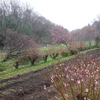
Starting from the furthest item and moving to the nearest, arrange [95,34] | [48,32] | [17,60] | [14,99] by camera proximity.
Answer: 1. [48,32]
2. [95,34]
3. [17,60]
4. [14,99]

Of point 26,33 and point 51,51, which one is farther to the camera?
point 26,33

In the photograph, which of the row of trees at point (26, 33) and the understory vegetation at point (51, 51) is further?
the row of trees at point (26, 33)

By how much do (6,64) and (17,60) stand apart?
2591 mm

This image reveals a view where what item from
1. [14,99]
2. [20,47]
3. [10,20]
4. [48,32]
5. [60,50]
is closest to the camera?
[14,99]

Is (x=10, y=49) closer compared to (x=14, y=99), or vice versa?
(x=14, y=99)

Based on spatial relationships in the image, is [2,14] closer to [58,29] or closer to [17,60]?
[58,29]

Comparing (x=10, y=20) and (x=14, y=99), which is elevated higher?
(x=10, y=20)

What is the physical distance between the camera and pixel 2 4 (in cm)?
3080

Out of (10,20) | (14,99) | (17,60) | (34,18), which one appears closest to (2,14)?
(10,20)

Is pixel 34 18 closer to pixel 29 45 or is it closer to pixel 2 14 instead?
pixel 2 14

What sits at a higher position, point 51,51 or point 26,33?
point 26,33

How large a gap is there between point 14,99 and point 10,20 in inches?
1022

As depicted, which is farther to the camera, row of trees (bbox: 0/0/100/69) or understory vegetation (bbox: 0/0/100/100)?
row of trees (bbox: 0/0/100/69)

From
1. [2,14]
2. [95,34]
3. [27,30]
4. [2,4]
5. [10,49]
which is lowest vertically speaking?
[10,49]
